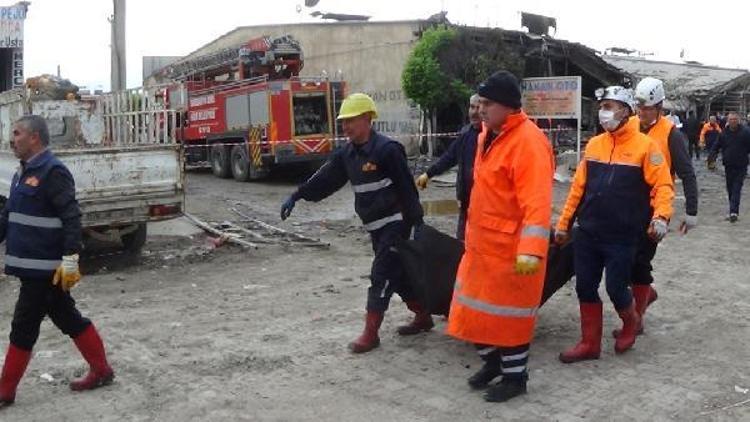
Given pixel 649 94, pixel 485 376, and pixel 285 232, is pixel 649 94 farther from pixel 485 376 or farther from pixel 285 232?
pixel 285 232

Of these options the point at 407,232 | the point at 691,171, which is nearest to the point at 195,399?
the point at 407,232

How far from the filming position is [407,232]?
5.36 metres

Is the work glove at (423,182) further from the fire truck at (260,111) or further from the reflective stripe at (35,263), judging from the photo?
the fire truck at (260,111)

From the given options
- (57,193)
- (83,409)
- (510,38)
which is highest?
(510,38)

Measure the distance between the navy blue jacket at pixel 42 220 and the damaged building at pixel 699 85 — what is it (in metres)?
25.0

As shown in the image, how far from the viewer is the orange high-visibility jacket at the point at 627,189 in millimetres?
4711

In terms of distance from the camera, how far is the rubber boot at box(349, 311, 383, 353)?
5.26 metres

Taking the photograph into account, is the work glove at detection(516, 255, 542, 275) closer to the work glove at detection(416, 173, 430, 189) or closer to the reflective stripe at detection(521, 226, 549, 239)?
the reflective stripe at detection(521, 226, 549, 239)

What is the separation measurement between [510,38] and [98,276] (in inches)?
627

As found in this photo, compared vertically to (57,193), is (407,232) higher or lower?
lower

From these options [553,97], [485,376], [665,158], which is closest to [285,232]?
[665,158]

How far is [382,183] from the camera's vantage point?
207 inches

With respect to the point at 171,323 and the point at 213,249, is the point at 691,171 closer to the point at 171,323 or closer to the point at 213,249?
the point at 171,323

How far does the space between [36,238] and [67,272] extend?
0.29m
